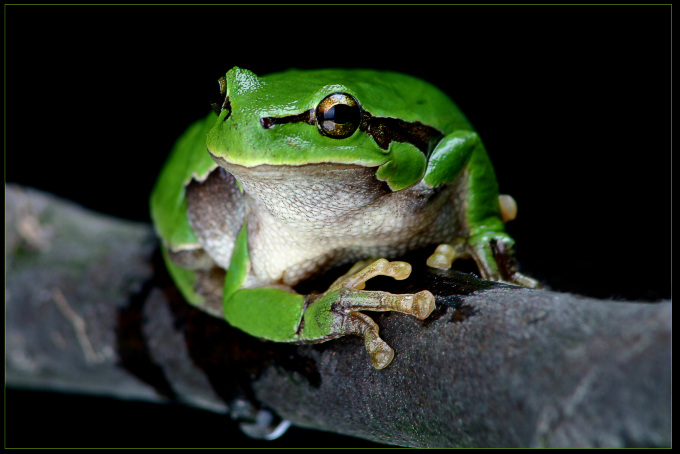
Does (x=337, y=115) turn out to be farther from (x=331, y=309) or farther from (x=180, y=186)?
(x=180, y=186)

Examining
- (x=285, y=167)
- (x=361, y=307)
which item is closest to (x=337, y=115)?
(x=285, y=167)

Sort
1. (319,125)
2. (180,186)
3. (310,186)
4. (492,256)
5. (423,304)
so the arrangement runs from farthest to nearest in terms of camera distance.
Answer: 1. (180,186)
2. (492,256)
3. (310,186)
4. (319,125)
5. (423,304)

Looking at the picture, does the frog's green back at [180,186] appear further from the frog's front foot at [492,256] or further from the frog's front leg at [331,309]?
the frog's front foot at [492,256]

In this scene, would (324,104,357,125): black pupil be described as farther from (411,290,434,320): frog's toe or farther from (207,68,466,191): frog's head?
(411,290,434,320): frog's toe

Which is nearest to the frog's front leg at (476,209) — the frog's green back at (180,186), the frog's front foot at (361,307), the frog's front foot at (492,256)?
the frog's front foot at (492,256)

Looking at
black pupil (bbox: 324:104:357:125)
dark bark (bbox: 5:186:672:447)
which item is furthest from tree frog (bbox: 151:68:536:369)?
dark bark (bbox: 5:186:672:447)

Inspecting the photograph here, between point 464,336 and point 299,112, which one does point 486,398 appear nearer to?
point 464,336
